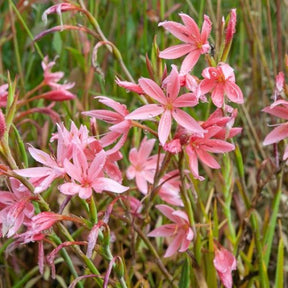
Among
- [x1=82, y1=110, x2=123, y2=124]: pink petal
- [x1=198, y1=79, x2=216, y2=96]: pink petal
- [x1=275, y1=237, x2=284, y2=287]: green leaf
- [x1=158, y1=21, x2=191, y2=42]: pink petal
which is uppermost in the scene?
[x1=158, y1=21, x2=191, y2=42]: pink petal

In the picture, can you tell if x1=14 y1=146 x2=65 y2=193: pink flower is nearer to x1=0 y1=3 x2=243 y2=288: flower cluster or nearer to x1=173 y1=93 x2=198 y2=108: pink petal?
x1=0 y1=3 x2=243 y2=288: flower cluster

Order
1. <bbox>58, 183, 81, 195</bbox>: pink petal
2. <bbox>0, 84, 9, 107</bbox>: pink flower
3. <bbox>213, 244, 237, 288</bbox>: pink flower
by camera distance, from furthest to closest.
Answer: <bbox>0, 84, 9, 107</bbox>: pink flower → <bbox>213, 244, 237, 288</bbox>: pink flower → <bbox>58, 183, 81, 195</bbox>: pink petal

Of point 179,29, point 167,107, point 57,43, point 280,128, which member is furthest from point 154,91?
point 57,43

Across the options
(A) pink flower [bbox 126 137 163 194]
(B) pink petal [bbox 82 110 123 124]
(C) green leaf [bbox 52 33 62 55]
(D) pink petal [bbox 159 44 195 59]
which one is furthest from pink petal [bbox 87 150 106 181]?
(C) green leaf [bbox 52 33 62 55]

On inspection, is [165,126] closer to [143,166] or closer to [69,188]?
[69,188]

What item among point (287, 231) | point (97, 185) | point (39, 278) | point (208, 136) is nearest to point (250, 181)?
point (287, 231)
